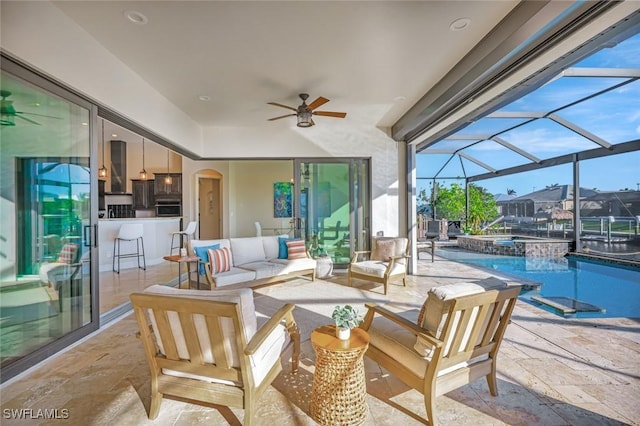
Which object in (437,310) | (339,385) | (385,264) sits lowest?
(339,385)

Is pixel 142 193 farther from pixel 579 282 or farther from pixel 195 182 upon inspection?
pixel 579 282

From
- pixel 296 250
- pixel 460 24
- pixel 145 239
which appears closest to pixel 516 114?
pixel 460 24

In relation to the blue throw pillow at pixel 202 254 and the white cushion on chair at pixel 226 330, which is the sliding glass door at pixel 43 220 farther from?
the white cushion on chair at pixel 226 330

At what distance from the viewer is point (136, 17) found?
2.50 m

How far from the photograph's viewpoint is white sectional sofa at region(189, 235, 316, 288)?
4.18 meters

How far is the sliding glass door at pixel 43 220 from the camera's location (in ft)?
7.47

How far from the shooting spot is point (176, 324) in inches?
62.9

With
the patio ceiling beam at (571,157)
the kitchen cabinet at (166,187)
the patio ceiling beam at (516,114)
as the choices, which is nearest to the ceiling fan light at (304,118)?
the patio ceiling beam at (516,114)

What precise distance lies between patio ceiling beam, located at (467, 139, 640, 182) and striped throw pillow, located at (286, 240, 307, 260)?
7.08 metres

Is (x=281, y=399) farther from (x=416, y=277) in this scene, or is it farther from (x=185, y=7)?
(x=416, y=277)

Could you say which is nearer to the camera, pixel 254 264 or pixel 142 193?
pixel 254 264

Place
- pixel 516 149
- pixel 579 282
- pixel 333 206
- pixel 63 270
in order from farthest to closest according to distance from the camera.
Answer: pixel 516 149, pixel 333 206, pixel 579 282, pixel 63 270

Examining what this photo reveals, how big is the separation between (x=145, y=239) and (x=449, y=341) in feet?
22.4

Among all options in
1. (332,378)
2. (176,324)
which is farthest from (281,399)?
(176,324)
